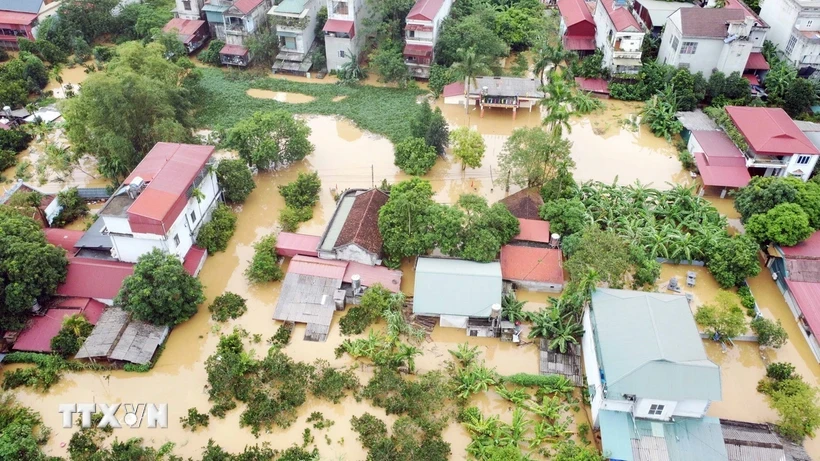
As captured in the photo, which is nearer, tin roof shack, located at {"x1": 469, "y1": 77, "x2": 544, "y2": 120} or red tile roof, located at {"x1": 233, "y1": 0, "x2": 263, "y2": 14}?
tin roof shack, located at {"x1": 469, "y1": 77, "x2": 544, "y2": 120}

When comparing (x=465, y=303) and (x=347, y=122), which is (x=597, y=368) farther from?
(x=347, y=122)

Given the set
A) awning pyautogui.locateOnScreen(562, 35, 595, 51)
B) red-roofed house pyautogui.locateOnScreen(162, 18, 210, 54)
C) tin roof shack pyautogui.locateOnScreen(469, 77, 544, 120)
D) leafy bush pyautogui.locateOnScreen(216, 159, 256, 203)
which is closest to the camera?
leafy bush pyautogui.locateOnScreen(216, 159, 256, 203)

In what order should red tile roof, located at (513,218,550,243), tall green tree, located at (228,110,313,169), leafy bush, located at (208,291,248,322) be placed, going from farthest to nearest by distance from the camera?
tall green tree, located at (228,110,313,169), red tile roof, located at (513,218,550,243), leafy bush, located at (208,291,248,322)

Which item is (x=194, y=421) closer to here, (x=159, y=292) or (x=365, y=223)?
(x=159, y=292)

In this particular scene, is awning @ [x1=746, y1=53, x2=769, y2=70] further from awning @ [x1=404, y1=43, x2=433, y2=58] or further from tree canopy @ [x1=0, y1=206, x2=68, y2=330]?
tree canopy @ [x1=0, y1=206, x2=68, y2=330]

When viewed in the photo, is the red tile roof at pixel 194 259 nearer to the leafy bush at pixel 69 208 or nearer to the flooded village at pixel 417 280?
the flooded village at pixel 417 280

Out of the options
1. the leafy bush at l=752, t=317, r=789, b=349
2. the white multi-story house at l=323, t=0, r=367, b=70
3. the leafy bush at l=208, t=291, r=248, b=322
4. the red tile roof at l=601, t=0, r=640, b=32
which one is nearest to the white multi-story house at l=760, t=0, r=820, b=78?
the red tile roof at l=601, t=0, r=640, b=32

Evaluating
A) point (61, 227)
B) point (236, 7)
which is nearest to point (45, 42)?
point (236, 7)
